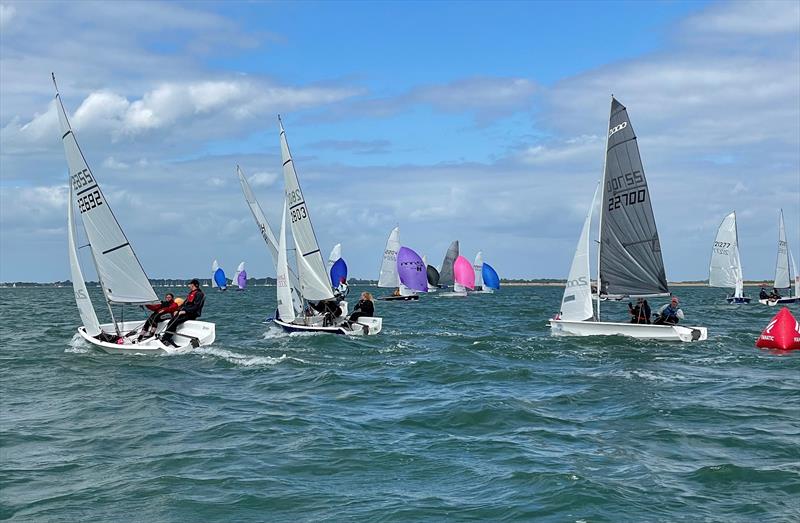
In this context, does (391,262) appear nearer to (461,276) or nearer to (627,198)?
(461,276)

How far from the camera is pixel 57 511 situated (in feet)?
28.1

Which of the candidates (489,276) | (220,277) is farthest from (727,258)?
(220,277)

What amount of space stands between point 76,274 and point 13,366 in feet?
12.6

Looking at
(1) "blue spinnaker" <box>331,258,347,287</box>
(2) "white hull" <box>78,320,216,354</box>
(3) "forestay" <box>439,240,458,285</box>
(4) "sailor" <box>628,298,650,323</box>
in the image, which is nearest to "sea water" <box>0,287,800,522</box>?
(2) "white hull" <box>78,320,216,354</box>

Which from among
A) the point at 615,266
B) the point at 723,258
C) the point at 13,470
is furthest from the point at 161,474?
the point at 723,258

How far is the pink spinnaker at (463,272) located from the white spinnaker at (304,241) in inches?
1991

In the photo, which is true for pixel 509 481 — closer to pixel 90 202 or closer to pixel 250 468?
pixel 250 468

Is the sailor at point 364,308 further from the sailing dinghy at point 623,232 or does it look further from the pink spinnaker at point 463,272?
the pink spinnaker at point 463,272

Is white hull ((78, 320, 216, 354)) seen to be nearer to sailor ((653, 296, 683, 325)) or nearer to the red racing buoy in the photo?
sailor ((653, 296, 683, 325))

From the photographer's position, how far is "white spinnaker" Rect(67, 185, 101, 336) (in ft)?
74.3

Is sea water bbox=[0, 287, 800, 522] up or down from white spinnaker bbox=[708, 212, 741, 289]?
down

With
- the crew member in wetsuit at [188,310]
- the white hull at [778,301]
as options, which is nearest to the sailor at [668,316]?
the crew member in wetsuit at [188,310]

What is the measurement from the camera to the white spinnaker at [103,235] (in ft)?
75.4

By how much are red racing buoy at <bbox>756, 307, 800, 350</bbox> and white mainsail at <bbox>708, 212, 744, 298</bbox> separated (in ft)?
127
